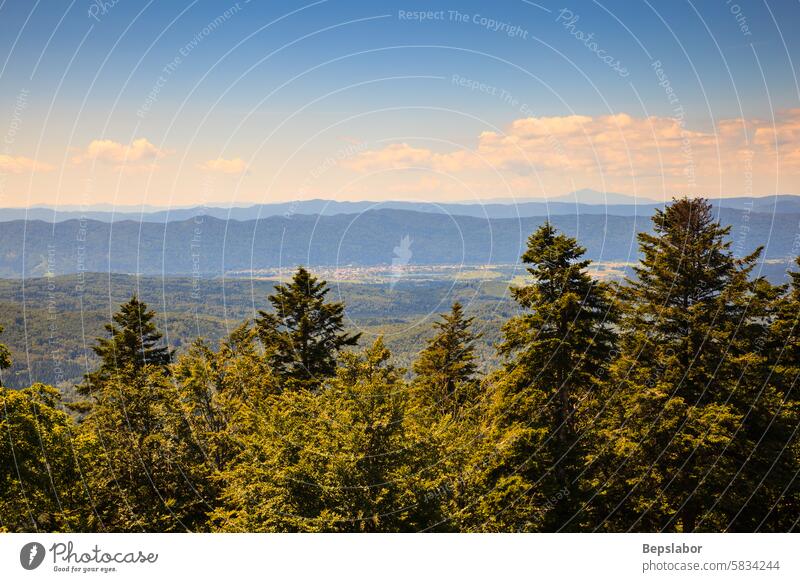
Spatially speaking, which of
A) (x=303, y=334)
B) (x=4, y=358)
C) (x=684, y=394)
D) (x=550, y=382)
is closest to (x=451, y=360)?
(x=303, y=334)

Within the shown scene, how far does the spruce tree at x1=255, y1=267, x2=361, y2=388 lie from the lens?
4284cm

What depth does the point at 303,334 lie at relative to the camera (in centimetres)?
4347

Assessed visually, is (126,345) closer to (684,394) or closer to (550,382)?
(550,382)

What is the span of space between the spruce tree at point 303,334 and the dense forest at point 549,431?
1084 centimetres

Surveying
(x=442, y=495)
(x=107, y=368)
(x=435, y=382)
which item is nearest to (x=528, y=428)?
(x=442, y=495)

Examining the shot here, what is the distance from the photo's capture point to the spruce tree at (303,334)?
42.8 meters

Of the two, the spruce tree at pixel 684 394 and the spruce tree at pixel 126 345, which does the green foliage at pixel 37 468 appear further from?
the spruce tree at pixel 684 394

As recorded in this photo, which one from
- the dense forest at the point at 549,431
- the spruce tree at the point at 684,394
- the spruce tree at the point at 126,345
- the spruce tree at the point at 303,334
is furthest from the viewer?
the spruce tree at the point at 126,345

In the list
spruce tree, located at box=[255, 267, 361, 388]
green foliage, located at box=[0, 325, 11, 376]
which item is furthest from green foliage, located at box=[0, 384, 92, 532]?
spruce tree, located at box=[255, 267, 361, 388]
